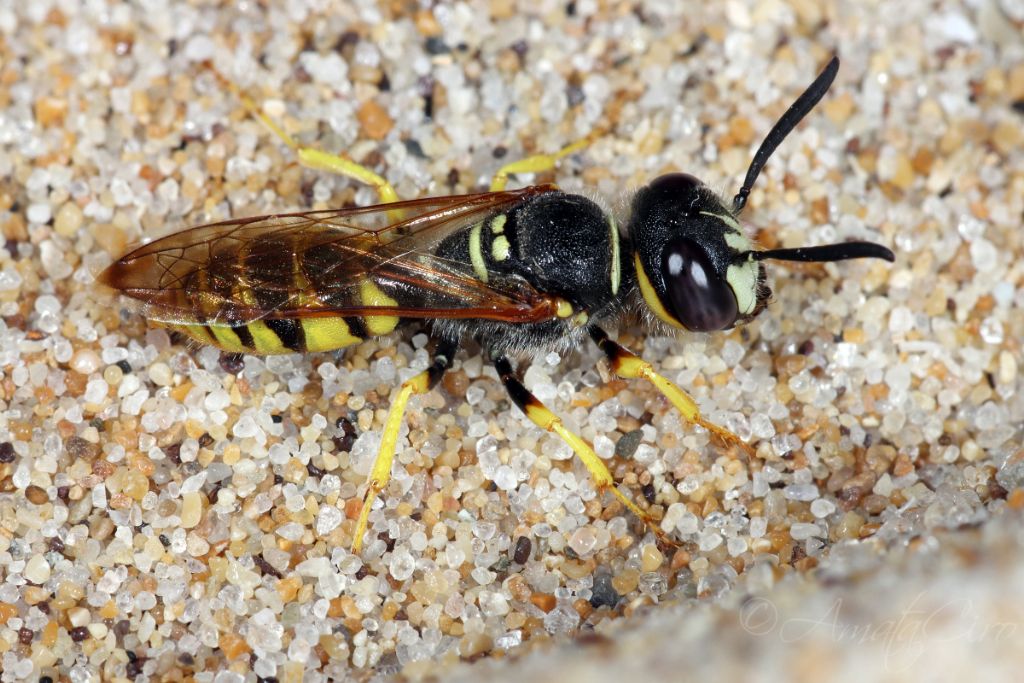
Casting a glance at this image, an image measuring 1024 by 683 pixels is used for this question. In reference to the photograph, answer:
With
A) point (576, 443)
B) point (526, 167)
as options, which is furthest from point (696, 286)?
point (526, 167)

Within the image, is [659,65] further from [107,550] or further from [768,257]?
[107,550]

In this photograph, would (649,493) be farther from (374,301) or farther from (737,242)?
(374,301)

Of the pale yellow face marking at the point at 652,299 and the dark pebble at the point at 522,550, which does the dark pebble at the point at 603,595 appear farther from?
the pale yellow face marking at the point at 652,299

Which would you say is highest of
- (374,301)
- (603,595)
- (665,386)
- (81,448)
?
(374,301)

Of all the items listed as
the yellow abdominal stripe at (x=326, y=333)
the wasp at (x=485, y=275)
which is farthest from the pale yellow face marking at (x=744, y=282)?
the yellow abdominal stripe at (x=326, y=333)

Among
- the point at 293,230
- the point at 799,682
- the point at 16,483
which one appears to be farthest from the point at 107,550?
the point at 799,682

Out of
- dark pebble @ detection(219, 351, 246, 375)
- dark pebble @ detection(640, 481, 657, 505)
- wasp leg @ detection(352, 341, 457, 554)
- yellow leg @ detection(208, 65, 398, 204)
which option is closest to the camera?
wasp leg @ detection(352, 341, 457, 554)

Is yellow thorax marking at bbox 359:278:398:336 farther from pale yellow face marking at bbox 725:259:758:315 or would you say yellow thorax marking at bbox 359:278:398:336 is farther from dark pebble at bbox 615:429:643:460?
pale yellow face marking at bbox 725:259:758:315

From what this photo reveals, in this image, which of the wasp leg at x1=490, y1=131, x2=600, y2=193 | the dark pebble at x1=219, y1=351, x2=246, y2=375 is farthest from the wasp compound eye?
the dark pebble at x1=219, y1=351, x2=246, y2=375
